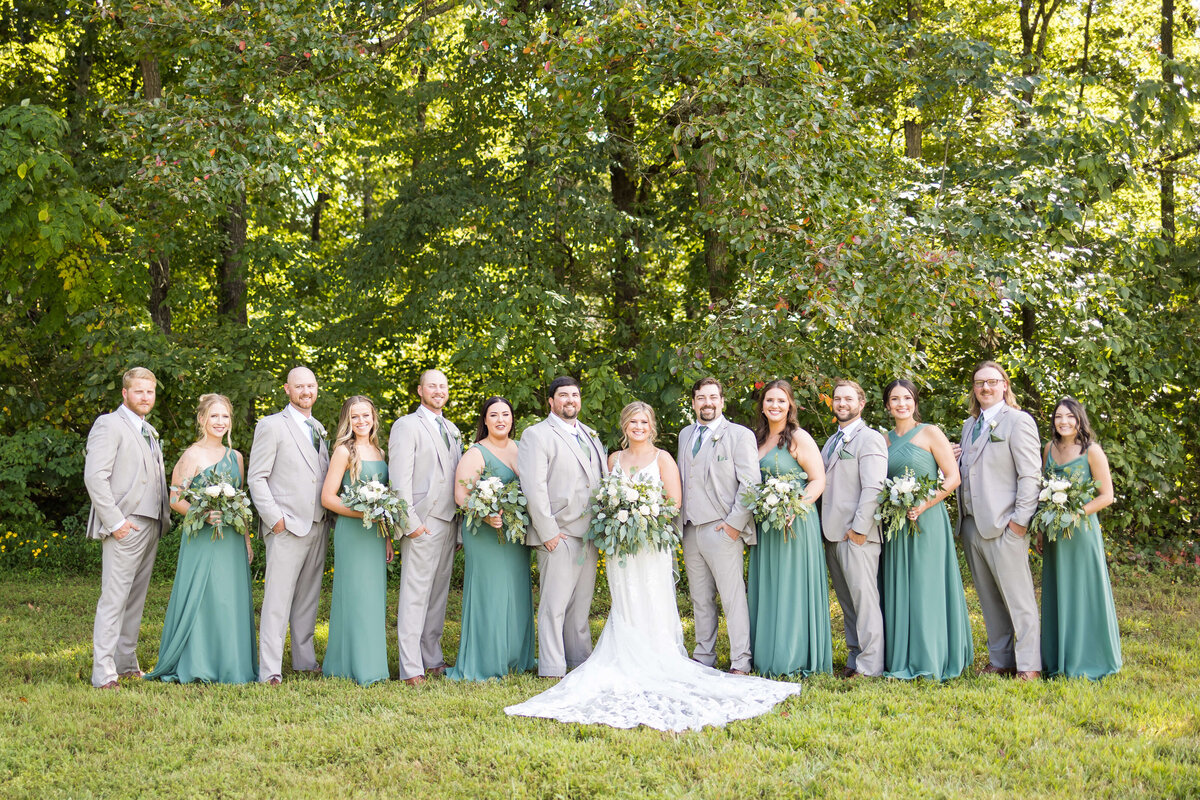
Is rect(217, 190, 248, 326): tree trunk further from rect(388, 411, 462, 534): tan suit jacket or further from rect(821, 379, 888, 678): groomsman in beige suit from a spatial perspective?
rect(821, 379, 888, 678): groomsman in beige suit

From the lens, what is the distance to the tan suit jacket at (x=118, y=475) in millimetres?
6520

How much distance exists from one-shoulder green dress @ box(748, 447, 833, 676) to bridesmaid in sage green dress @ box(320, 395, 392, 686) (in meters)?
2.71

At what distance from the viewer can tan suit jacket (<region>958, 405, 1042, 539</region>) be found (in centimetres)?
645

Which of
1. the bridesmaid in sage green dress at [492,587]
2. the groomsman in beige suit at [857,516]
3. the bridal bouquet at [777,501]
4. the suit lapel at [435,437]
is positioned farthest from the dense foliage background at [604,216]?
the suit lapel at [435,437]

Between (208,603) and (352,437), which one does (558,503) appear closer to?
(352,437)

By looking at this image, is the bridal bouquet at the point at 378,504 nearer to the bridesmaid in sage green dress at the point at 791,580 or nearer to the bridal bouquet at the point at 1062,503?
the bridesmaid in sage green dress at the point at 791,580

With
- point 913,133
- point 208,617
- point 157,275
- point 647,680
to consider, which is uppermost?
point 913,133

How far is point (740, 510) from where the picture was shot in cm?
666

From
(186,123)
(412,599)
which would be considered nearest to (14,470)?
(186,123)

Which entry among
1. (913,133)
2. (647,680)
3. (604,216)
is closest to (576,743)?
(647,680)

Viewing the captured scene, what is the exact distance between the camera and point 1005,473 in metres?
6.55

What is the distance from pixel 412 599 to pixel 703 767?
280 cm

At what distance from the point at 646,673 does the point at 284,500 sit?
2829 mm

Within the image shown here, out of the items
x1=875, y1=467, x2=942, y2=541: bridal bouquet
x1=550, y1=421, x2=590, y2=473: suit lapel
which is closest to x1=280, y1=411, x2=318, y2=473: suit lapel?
x1=550, y1=421, x2=590, y2=473: suit lapel
